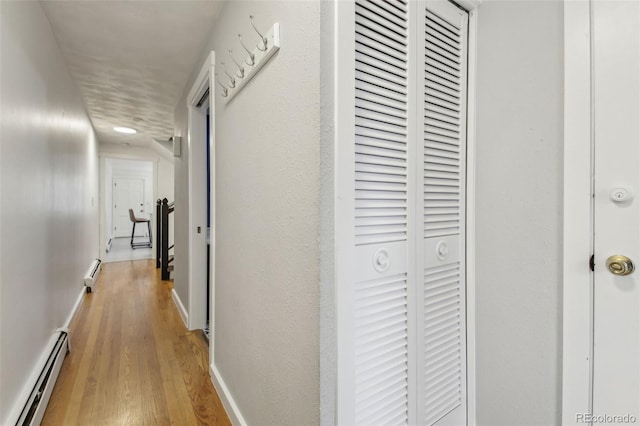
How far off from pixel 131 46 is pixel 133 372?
7.67 ft

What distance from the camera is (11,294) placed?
4.48ft

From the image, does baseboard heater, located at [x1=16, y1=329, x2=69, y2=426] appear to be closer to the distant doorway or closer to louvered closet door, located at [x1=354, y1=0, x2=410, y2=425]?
louvered closet door, located at [x1=354, y1=0, x2=410, y2=425]

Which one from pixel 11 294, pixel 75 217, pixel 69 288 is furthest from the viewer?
pixel 75 217

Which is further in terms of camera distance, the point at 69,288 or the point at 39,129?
the point at 69,288

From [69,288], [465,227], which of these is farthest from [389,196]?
[69,288]

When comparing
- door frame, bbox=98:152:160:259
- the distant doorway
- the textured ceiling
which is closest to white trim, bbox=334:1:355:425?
the textured ceiling

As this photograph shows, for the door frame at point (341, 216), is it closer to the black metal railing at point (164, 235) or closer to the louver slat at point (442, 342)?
the louver slat at point (442, 342)

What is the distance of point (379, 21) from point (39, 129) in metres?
2.12

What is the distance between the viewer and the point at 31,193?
1.65 meters

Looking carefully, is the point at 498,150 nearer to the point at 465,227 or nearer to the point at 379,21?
the point at 465,227
